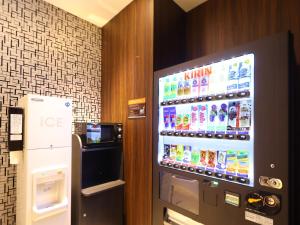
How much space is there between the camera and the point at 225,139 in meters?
1.26

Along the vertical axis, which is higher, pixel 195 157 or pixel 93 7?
pixel 93 7

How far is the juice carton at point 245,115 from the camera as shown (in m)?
1.19

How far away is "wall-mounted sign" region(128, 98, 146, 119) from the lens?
2.01 m

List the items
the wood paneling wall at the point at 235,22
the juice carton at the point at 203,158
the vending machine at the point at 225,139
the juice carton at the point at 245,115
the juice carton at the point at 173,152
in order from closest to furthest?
1. the vending machine at the point at 225,139
2. the juice carton at the point at 245,115
3. the juice carton at the point at 203,158
4. the wood paneling wall at the point at 235,22
5. the juice carton at the point at 173,152

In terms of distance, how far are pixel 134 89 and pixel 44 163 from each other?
1140mm

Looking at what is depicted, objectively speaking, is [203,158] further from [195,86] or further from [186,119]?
[195,86]

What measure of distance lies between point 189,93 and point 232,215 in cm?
92

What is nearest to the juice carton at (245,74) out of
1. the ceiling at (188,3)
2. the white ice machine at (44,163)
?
the ceiling at (188,3)

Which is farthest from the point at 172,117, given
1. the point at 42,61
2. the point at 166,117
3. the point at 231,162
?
the point at 42,61

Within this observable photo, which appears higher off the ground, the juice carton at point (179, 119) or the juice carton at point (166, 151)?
the juice carton at point (179, 119)

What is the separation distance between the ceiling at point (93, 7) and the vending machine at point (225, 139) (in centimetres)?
118

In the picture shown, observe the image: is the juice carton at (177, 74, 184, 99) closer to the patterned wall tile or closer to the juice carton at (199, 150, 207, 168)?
the juice carton at (199, 150, 207, 168)

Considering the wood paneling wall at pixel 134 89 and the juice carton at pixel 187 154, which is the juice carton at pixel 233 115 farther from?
the wood paneling wall at pixel 134 89

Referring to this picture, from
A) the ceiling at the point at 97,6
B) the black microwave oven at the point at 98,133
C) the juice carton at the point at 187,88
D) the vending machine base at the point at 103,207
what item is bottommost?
the vending machine base at the point at 103,207
